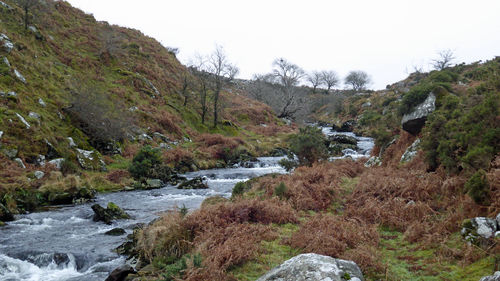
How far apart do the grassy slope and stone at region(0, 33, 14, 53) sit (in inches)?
872

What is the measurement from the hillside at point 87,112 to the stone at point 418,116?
15487 millimetres

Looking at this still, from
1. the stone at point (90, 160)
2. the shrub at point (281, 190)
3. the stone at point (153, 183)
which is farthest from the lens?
the stone at point (90, 160)

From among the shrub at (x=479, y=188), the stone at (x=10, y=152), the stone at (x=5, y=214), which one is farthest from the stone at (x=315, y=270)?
the stone at (x=10, y=152)

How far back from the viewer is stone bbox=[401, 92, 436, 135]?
41.2ft

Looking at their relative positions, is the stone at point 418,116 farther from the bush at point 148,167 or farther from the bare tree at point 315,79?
the bare tree at point 315,79

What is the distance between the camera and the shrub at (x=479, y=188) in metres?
6.00

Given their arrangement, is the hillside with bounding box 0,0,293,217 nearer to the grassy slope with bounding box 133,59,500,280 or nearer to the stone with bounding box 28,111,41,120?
the stone with bounding box 28,111,41,120

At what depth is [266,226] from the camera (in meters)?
7.68

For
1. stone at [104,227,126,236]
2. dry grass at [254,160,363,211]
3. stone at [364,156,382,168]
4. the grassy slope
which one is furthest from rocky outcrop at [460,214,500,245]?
stone at [104,227,126,236]

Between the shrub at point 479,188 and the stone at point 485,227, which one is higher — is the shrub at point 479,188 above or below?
above

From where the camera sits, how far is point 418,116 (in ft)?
42.0

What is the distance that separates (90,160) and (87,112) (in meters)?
4.29

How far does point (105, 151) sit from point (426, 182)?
2027 cm

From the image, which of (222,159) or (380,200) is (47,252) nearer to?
(380,200)
